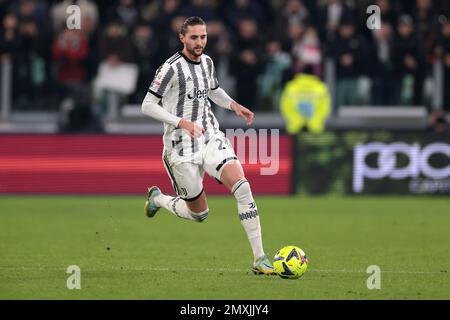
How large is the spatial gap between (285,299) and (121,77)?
1232cm

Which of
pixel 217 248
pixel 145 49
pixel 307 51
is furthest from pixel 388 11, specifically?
pixel 217 248

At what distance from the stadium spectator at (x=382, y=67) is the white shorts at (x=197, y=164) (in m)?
9.93

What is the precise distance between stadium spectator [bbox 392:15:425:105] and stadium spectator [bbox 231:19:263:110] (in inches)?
95.6

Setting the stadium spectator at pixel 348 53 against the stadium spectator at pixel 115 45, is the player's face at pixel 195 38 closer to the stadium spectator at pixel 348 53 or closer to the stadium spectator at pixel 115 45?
the stadium spectator at pixel 115 45

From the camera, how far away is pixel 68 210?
695 inches

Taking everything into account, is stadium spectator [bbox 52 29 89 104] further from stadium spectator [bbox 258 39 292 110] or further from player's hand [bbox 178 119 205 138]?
player's hand [bbox 178 119 205 138]

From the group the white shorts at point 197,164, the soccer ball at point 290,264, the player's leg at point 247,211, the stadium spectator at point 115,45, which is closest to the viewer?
the soccer ball at point 290,264

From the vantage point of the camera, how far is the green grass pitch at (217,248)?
9430 mm

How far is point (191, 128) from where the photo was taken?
10266mm

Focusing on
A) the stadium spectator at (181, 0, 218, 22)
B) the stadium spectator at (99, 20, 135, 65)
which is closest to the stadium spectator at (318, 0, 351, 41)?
the stadium spectator at (181, 0, 218, 22)

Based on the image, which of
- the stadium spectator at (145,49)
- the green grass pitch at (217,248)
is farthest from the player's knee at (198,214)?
the stadium spectator at (145,49)

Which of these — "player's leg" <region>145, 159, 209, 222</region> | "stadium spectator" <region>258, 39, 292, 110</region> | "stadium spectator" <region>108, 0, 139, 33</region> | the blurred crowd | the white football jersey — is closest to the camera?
the white football jersey

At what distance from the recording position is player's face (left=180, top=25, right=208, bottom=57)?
10789 millimetres
